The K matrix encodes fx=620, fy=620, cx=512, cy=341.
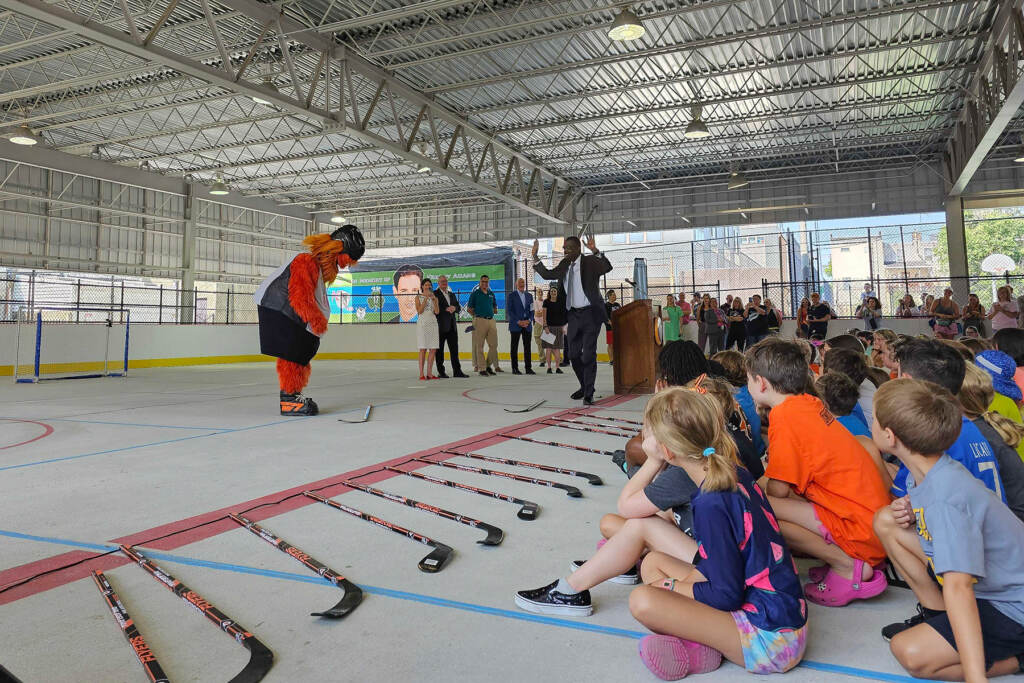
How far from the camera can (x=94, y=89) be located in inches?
618

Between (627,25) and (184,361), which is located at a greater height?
(627,25)

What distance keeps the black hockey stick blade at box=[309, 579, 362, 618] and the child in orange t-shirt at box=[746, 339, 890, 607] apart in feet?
4.80

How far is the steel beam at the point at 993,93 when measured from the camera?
10031mm

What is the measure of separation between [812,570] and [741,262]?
83.4ft

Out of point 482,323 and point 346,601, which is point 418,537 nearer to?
point 346,601

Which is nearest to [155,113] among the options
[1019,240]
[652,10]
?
[652,10]

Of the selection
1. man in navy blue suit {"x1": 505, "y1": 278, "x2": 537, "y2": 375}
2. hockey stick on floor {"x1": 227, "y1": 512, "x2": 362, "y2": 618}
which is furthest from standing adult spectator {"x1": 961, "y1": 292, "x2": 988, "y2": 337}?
hockey stick on floor {"x1": 227, "y1": 512, "x2": 362, "y2": 618}

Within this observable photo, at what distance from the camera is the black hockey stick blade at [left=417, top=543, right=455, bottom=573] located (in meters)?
2.20

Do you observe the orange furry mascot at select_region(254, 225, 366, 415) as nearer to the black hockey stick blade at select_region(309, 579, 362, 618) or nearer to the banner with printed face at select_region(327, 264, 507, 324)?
the black hockey stick blade at select_region(309, 579, 362, 618)

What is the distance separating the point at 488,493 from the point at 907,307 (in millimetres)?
16006

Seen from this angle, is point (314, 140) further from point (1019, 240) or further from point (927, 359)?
point (1019, 240)

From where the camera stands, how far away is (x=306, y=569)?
88.4 inches

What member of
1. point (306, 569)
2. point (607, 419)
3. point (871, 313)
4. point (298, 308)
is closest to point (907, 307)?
point (871, 313)

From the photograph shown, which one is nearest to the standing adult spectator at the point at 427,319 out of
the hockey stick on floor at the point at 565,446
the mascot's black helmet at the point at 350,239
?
the mascot's black helmet at the point at 350,239
